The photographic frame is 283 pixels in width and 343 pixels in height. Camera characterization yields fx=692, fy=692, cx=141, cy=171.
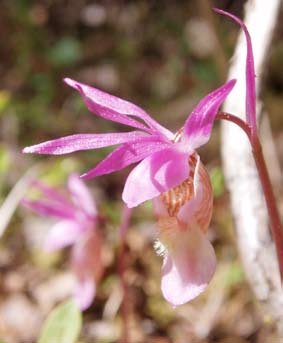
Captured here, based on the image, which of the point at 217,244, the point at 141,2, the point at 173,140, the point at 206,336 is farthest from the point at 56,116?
the point at 173,140

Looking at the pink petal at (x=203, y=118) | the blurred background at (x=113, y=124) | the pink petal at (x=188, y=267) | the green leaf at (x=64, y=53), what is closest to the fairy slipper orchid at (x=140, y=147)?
A: the pink petal at (x=203, y=118)

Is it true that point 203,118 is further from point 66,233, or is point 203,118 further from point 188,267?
point 66,233

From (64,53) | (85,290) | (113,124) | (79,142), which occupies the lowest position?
(113,124)

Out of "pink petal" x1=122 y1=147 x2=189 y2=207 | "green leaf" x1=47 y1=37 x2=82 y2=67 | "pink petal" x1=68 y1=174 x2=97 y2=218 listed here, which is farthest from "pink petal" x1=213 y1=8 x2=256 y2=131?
"green leaf" x1=47 y1=37 x2=82 y2=67

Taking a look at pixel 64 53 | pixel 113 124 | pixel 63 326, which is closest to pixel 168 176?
pixel 63 326

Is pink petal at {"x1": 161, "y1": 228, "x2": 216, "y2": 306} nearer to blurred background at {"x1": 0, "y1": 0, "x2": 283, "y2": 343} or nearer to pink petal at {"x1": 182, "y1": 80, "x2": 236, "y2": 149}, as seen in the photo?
pink petal at {"x1": 182, "y1": 80, "x2": 236, "y2": 149}

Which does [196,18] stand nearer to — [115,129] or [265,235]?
[115,129]
